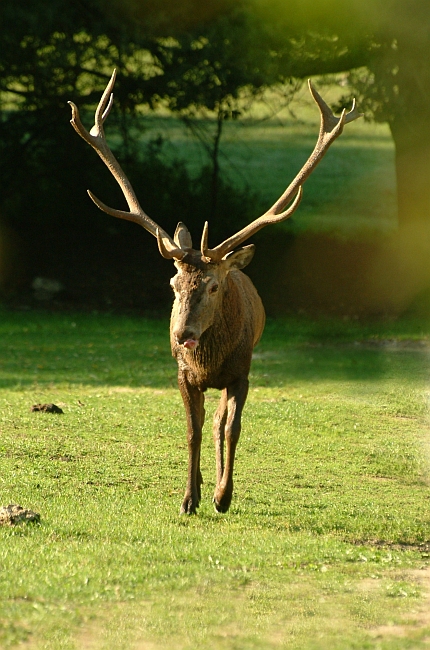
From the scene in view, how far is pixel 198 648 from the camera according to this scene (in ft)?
17.0

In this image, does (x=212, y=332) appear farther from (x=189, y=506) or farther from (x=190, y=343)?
(x=189, y=506)

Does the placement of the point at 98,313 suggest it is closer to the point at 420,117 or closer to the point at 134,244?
the point at 134,244

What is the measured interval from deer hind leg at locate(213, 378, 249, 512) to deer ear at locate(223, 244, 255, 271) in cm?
86

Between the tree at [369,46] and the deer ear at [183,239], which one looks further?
the tree at [369,46]

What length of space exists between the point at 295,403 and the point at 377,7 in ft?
27.4

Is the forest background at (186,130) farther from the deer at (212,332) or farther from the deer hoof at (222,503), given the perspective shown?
the deer hoof at (222,503)

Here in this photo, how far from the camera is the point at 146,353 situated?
1625 centimetres

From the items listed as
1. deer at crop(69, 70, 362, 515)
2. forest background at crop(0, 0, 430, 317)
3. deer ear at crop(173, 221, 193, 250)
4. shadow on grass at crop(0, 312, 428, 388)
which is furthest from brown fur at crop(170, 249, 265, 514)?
forest background at crop(0, 0, 430, 317)

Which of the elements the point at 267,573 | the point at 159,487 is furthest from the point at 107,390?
the point at 267,573

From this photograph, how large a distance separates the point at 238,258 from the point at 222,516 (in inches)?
73.1

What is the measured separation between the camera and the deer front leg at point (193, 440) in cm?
777

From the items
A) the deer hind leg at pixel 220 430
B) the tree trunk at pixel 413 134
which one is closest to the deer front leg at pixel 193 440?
the deer hind leg at pixel 220 430

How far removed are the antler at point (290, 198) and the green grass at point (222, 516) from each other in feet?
6.24

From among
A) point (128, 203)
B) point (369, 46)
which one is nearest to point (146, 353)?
point (369, 46)
